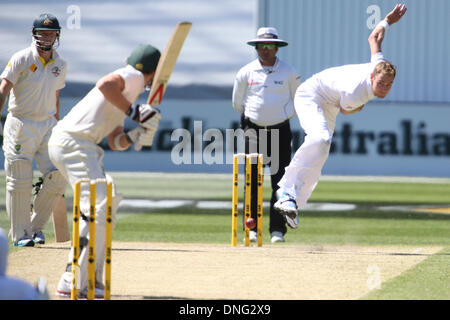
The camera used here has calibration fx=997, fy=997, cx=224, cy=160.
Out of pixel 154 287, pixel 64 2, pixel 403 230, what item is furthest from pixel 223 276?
pixel 64 2

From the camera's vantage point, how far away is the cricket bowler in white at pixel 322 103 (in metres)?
8.03

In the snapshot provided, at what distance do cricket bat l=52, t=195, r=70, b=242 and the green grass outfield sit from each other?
1.72 ft

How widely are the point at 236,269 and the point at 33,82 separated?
8.76 ft

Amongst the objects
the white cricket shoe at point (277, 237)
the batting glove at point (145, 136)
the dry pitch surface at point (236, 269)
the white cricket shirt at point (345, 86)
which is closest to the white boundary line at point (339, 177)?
the white cricket shoe at point (277, 237)

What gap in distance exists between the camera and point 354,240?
34.6 feet

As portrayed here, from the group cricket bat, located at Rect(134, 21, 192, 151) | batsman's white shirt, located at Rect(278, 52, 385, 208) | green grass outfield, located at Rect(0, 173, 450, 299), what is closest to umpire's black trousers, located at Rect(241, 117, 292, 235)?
green grass outfield, located at Rect(0, 173, 450, 299)

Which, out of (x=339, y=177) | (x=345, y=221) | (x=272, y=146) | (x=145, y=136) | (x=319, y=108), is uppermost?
(x=319, y=108)

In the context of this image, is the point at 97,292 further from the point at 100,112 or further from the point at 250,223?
the point at 250,223

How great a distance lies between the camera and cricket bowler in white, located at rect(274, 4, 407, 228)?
26.3 ft

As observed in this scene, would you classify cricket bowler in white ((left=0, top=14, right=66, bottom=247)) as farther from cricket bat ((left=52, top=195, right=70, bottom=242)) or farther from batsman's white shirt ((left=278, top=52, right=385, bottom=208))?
batsman's white shirt ((left=278, top=52, right=385, bottom=208))

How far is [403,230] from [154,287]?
5.20 metres

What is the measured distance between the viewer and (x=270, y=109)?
1008 centimetres

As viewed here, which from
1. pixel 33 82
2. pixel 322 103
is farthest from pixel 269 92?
A: pixel 33 82

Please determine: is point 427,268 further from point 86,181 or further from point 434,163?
point 434,163
